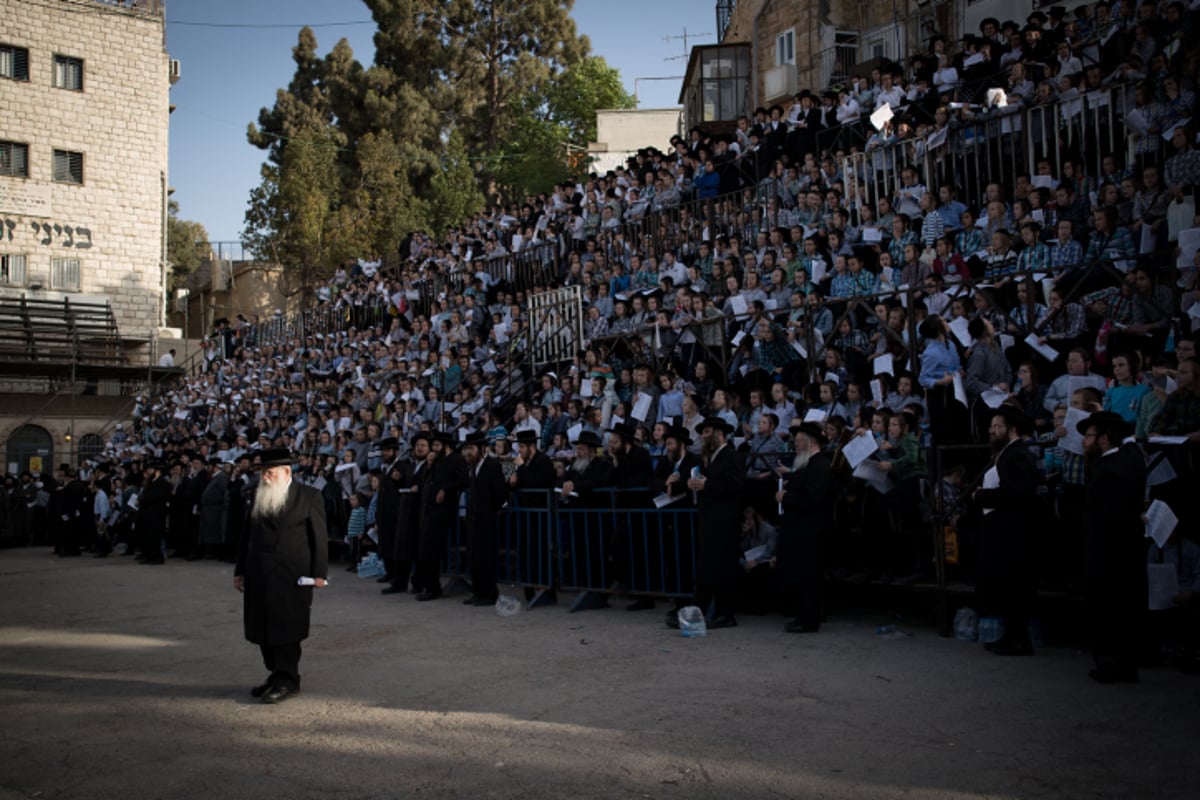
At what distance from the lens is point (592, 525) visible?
433 inches

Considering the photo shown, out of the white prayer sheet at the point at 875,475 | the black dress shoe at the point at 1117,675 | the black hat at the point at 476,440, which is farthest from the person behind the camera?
the black hat at the point at 476,440

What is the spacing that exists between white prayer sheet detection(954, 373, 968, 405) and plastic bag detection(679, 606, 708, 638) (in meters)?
3.11

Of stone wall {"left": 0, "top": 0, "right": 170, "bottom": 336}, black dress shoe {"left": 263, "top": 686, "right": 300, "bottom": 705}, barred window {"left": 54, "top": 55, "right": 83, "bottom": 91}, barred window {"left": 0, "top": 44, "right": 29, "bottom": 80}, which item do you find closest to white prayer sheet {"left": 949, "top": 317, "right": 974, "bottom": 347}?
black dress shoe {"left": 263, "top": 686, "right": 300, "bottom": 705}

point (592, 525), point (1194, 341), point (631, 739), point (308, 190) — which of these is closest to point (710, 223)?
point (592, 525)

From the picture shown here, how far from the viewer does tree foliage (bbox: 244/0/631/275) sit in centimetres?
4125

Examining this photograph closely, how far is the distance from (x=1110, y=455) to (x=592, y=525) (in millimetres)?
5698

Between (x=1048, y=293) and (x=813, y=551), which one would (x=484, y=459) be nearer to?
(x=813, y=551)

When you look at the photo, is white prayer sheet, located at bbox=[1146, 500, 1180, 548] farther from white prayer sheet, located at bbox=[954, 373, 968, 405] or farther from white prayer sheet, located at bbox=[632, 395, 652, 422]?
white prayer sheet, located at bbox=[632, 395, 652, 422]

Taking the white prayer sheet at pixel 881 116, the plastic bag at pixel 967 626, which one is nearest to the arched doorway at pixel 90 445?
the white prayer sheet at pixel 881 116

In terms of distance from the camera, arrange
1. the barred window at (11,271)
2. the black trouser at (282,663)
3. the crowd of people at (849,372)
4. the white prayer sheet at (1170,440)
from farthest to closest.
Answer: the barred window at (11,271), the crowd of people at (849,372), the black trouser at (282,663), the white prayer sheet at (1170,440)

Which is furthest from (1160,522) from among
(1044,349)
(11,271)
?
(11,271)

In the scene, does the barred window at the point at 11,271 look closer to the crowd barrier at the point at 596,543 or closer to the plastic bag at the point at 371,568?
the plastic bag at the point at 371,568

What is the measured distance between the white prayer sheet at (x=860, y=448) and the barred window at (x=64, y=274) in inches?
1507

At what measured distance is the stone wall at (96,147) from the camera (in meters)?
38.3
